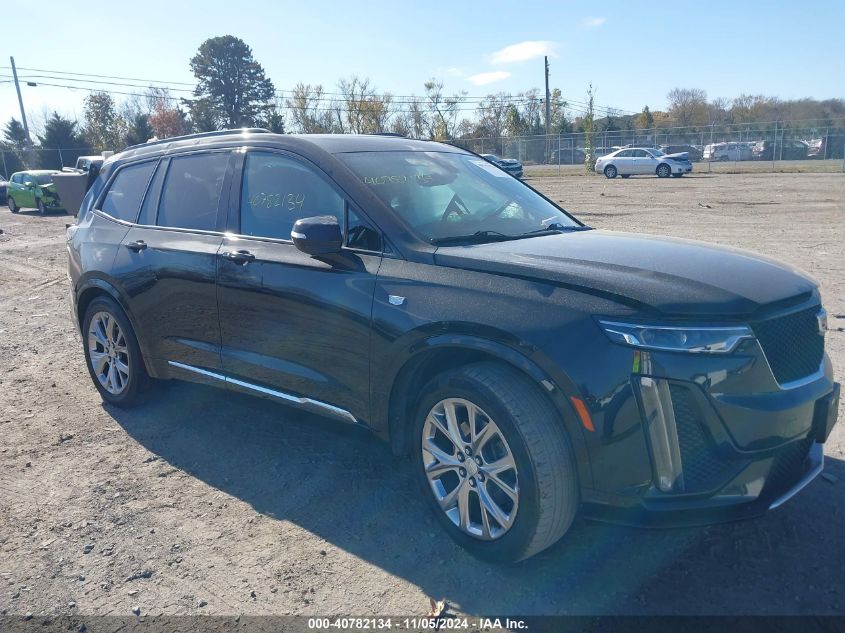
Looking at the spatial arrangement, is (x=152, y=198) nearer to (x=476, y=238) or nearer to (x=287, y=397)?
(x=287, y=397)

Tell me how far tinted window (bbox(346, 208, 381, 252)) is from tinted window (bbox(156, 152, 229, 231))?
3.84ft

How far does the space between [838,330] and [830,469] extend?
287cm

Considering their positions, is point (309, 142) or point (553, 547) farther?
point (309, 142)

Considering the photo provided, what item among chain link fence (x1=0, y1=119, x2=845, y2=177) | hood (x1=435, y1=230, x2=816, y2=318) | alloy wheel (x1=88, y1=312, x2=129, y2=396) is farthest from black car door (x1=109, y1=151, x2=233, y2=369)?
chain link fence (x1=0, y1=119, x2=845, y2=177)

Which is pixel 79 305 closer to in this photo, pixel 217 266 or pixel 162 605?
pixel 217 266

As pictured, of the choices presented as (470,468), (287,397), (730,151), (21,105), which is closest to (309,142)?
(287,397)

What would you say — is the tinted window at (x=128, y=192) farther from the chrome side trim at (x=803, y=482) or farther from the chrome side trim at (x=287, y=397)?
the chrome side trim at (x=803, y=482)

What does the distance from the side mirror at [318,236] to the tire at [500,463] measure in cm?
90

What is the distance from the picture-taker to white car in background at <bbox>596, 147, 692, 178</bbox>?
113ft

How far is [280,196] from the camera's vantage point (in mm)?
4199

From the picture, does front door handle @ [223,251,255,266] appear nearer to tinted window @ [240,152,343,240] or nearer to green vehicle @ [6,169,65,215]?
tinted window @ [240,152,343,240]

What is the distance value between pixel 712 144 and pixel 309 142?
42.0m

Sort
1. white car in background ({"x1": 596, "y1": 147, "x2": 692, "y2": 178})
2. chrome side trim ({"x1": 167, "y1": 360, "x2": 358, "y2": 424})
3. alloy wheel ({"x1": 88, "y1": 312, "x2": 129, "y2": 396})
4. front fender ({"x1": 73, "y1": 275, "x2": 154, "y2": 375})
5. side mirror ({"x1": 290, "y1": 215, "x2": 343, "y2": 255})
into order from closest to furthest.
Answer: side mirror ({"x1": 290, "y1": 215, "x2": 343, "y2": 255}) → chrome side trim ({"x1": 167, "y1": 360, "x2": 358, "y2": 424}) → front fender ({"x1": 73, "y1": 275, "x2": 154, "y2": 375}) → alloy wheel ({"x1": 88, "y1": 312, "x2": 129, "y2": 396}) → white car in background ({"x1": 596, "y1": 147, "x2": 692, "y2": 178})

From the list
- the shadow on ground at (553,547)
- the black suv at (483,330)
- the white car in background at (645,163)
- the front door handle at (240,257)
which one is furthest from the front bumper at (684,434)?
the white car in background at (645,163)
